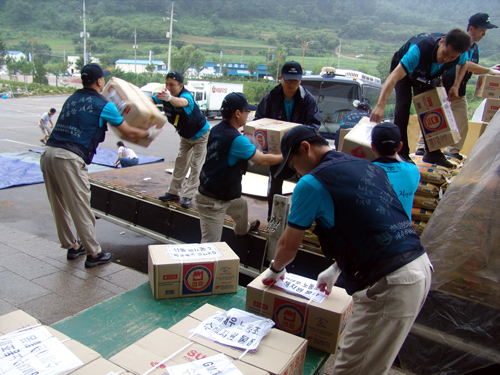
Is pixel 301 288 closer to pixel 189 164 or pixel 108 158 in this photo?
pixel 189 164

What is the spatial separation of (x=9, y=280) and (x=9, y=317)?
256cm

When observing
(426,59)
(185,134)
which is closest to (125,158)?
(185,134)

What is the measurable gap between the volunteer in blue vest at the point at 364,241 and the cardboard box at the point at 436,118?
6.95 feet

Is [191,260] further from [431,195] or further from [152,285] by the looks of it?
[431,195]

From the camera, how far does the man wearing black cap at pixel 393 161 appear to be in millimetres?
2639

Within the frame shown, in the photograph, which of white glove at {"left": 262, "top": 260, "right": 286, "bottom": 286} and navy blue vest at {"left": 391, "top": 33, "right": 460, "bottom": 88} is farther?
navy blue vest at {"left": 391, "top": 33, "right": 460, "bottom": 88}

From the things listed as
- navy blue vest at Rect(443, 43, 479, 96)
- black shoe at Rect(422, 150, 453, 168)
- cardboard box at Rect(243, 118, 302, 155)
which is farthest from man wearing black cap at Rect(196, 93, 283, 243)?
navy blue vest at Rect(443, 43, 479, 96)

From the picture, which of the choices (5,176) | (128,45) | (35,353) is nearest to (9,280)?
(35,353)

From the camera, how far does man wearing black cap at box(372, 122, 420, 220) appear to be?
264 cm

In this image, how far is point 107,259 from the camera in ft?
14.7

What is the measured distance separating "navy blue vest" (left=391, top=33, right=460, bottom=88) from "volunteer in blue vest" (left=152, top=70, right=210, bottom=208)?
254cm

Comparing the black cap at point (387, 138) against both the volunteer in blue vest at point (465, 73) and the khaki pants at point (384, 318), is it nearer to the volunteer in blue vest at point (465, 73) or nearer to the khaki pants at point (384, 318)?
the khaki pants at point (384, 318)

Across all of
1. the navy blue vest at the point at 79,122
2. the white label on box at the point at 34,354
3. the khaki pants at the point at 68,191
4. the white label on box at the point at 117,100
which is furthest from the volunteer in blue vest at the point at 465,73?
the white label on box at the point at 34,354

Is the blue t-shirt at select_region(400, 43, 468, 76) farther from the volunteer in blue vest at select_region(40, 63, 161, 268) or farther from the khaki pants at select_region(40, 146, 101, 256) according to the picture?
the khaki pants at select_region(40, 146, 101, 256)
